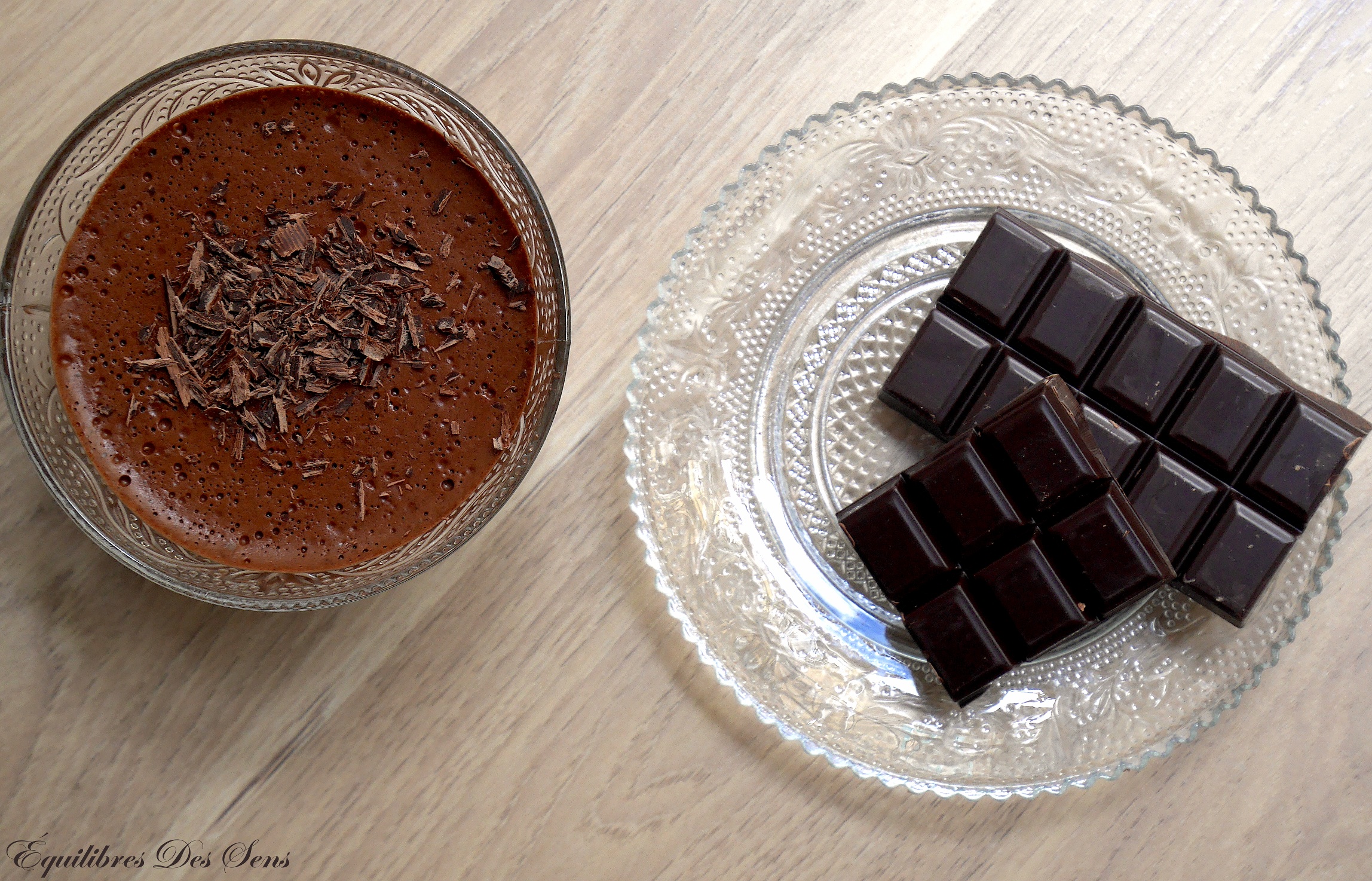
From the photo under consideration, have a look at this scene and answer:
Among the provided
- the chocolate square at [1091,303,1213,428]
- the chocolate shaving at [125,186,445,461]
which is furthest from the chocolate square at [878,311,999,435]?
the chocolate shaving at [125,186,445,461]

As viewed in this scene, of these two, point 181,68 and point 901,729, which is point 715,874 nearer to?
point 901,729

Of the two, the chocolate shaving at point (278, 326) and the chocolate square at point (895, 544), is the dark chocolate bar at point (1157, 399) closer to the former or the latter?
the chocolate square at point (895, 544)

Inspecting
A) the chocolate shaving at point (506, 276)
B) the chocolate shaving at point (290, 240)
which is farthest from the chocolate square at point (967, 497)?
the chocolate shaving at point (290, 240)

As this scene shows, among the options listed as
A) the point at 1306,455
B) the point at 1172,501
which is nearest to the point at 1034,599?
the point at 1172,501

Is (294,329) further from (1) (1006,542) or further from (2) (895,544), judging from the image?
(1) (1006,542)

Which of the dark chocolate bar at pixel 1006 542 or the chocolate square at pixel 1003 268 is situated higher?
the chocolate square at pixel 1003 268

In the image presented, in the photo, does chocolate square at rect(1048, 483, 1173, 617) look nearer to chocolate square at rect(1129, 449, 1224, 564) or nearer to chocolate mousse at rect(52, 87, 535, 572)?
chocolate square at rect(1129, 449, 1224, 564)
